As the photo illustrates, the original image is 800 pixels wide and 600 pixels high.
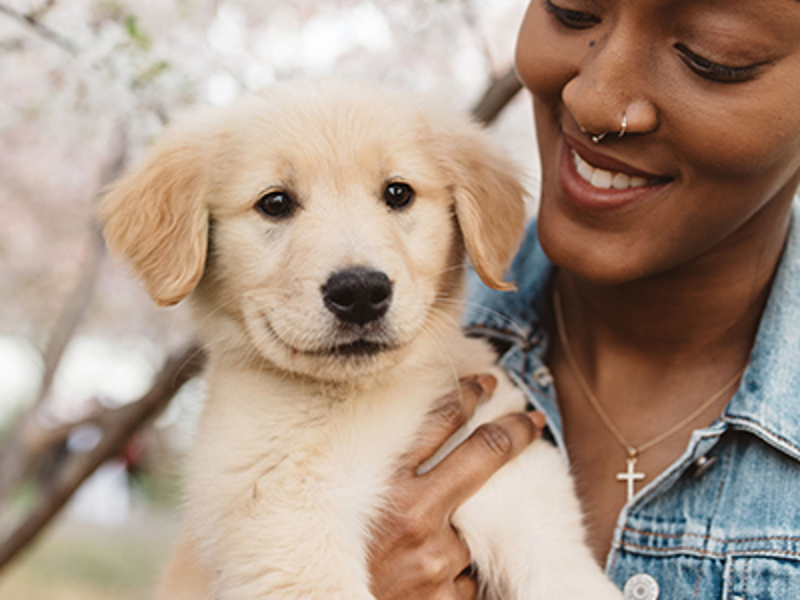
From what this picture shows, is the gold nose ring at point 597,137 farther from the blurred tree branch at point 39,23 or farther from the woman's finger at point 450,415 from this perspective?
the blurred tree branch at point 39,23

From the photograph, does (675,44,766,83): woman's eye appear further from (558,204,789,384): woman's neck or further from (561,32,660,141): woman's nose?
(558,204,789,384): woman's neck

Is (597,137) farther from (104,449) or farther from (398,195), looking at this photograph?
(104,449)

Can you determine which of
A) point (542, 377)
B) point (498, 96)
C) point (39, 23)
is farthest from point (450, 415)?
point (39, 23)

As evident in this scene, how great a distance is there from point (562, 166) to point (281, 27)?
2825mm

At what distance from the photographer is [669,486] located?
2.01 meters

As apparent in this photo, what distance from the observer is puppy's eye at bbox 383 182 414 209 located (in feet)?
6.84

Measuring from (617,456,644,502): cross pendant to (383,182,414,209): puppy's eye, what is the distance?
1018 millimetres

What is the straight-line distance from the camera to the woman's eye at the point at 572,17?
197cm

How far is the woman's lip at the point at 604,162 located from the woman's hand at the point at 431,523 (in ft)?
2.56

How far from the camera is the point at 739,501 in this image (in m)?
1.89

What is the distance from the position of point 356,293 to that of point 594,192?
77 centimetres

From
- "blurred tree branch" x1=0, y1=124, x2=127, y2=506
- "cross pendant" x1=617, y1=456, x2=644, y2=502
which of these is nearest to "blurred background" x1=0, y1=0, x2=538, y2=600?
"blurred tree branch" x1=0, y1=124, x2=127, y2=506

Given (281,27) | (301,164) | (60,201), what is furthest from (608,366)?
(60,201)

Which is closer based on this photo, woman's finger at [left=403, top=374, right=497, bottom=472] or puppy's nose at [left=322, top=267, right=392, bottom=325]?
puppy's nose at [left=322, top=267, right=392, bottom=325]
